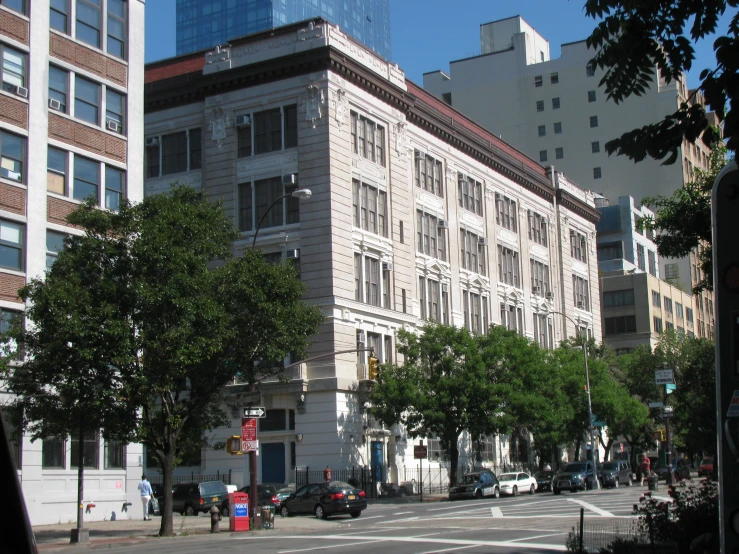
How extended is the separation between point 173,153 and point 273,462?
787 inches

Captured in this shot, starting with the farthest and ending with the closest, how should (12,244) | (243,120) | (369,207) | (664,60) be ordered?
1. (369,207)
2. (243,120)
3. (12,244)
4. (664,60)

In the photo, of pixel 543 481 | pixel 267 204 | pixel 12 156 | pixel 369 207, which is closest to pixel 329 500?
pixel 12 156

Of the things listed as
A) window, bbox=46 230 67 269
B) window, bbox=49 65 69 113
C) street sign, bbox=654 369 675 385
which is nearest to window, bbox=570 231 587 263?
street sign, bbox=654 369 675 385

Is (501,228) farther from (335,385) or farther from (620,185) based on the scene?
(620,185)

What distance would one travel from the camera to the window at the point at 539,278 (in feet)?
245

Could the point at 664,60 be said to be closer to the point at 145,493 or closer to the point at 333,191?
the point at 145,493

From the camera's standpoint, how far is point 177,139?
57688 mm

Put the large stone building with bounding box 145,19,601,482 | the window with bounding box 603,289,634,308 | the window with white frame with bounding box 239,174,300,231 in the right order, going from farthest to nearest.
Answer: the window with bounding box 603,289,634,308 < the window with white frame with bounding box 239,174,300,231 < the large stone building with bounding box 145,19,601,482

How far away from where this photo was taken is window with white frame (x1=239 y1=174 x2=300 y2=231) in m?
52.2

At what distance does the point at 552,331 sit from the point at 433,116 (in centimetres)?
2377

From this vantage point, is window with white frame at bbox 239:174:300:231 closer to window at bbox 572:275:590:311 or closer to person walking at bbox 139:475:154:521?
person walking at bbox 139:475:154:521

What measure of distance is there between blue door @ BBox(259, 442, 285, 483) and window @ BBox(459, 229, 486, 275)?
19938 millimetres

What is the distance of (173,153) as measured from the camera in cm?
5772

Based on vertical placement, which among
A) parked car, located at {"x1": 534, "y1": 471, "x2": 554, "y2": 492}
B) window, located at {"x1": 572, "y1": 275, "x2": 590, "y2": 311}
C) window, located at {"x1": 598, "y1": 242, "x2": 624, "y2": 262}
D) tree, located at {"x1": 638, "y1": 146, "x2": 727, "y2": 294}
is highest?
window, located at {"x1": 598, "y1": 242, "x2": 624, "y2": 262}
